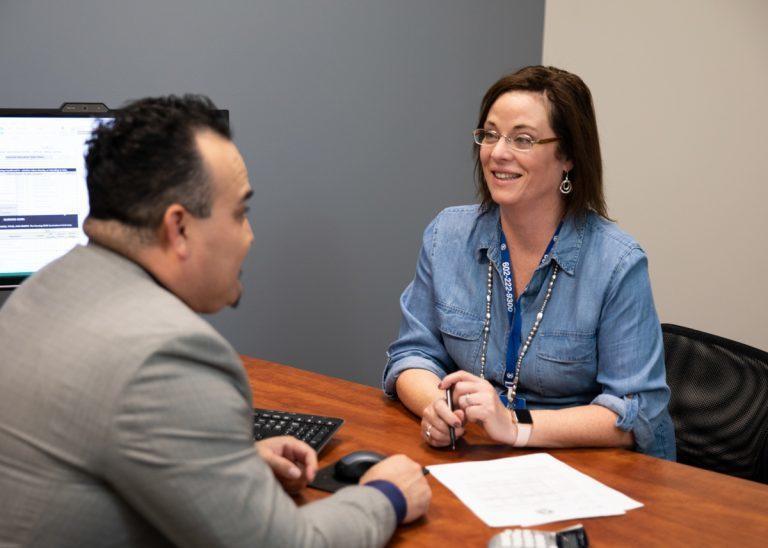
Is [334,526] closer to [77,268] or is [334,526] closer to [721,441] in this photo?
[77,268]

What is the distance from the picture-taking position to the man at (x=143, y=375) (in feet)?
3.14

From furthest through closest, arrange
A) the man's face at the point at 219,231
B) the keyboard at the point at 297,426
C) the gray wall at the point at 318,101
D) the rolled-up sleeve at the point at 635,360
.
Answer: the gray wall at the point at 318,101
the rolled-up sleeve at the point at 635,360
the keyboard at the point at 297,426
the man's face at the point at 219,231

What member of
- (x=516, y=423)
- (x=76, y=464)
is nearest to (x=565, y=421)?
(x=516, y=423)

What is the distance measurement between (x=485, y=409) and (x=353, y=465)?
0.30m

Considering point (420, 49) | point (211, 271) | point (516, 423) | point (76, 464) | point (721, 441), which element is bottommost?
point (721, 441)

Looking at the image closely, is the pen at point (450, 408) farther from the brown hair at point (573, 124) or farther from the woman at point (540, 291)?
the brown hair at point (573, 124)

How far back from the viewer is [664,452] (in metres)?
1.79

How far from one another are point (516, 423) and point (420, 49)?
1725 millimetres

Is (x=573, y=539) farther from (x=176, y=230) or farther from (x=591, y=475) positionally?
(x=176, y=230)

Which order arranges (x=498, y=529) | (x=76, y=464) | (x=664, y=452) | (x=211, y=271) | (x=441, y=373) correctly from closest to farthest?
(x=76, y=464) < (x=211, y=271) < (x=498, y=529) < (x=664, y=452) < (x=441, y=373)

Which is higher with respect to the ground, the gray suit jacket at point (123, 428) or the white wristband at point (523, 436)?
the gray suit jacket at point (123, 428)

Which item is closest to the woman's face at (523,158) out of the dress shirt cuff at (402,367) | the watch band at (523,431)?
the dress shirt cuff at (402,367)

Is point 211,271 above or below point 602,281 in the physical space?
above

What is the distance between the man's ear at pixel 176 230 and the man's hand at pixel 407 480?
0.47 m
